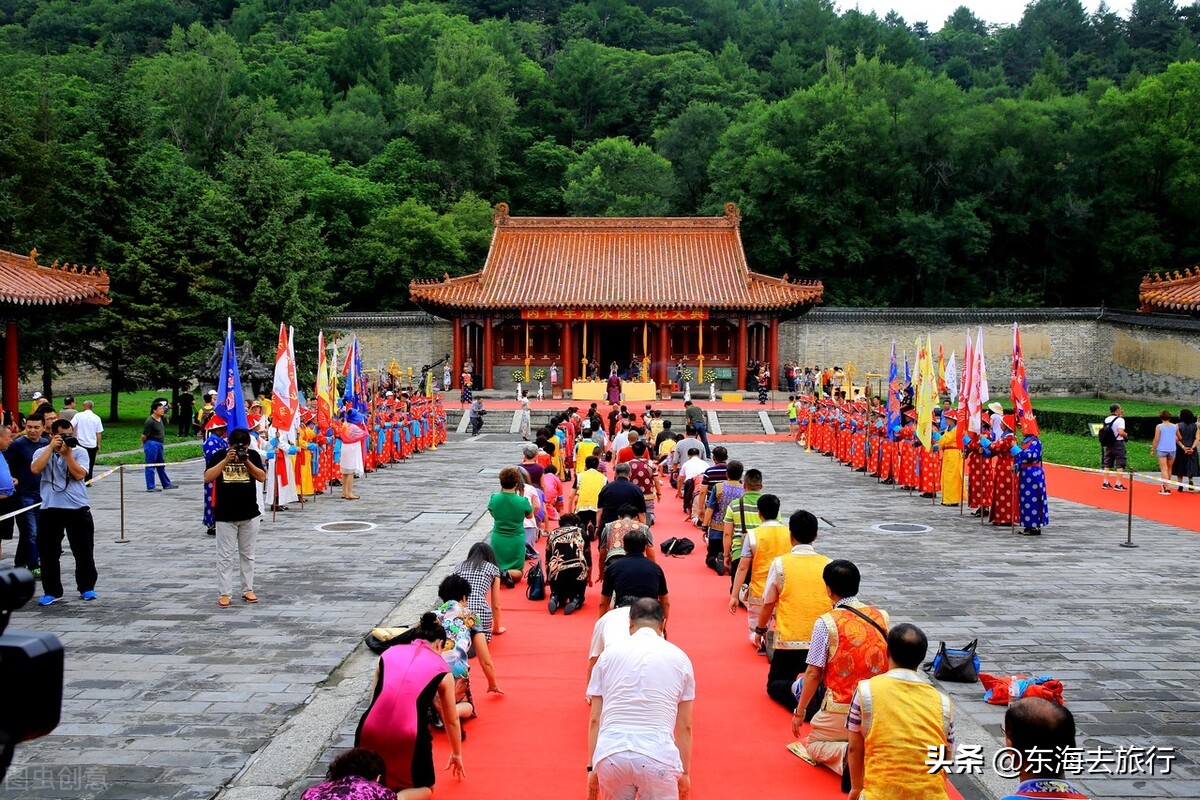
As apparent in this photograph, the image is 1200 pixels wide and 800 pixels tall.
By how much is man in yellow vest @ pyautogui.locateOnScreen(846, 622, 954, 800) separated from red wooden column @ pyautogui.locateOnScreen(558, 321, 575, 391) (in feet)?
106

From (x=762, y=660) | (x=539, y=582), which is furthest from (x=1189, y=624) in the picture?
(x=539, y=582)

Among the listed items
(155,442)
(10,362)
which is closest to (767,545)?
(155,442)

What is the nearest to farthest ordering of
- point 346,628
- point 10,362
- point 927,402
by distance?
point 346,628
point 927,402
point 10,362

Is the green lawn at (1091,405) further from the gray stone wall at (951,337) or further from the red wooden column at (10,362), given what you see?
the red wooden column at (10,362)

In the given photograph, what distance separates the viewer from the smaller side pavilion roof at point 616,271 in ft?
117

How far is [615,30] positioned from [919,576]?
6971 cm

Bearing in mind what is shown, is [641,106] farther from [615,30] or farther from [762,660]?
[762,660]

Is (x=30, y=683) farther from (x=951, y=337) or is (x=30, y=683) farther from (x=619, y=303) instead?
(x=951, y=337)

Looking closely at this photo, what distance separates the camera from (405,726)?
4.74 meters

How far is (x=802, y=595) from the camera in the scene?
6.14 metres

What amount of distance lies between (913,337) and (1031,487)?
2773cm

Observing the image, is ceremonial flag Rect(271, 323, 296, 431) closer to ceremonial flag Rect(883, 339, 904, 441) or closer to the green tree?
ceremonial flag Rect(883, 339, 904, 441)

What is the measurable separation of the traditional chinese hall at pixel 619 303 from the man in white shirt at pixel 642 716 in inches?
1154

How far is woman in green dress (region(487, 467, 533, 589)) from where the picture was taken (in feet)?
28.1
